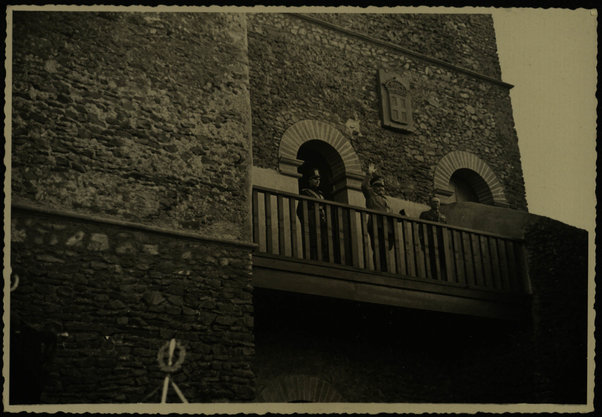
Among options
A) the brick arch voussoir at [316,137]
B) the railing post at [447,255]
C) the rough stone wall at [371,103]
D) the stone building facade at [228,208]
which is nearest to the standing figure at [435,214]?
the railing post at [447,255]

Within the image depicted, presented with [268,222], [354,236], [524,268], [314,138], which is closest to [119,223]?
[268,222]

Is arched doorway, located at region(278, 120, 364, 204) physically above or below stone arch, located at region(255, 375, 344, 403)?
above

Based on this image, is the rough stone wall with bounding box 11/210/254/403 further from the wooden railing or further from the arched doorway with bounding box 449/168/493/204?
the arched doorway with bounding box 449/168/493/204

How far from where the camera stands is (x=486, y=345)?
38.1ft

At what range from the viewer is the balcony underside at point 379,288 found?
9.51 meters

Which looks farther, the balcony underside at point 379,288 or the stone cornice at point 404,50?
the stone cornice at point 404,50

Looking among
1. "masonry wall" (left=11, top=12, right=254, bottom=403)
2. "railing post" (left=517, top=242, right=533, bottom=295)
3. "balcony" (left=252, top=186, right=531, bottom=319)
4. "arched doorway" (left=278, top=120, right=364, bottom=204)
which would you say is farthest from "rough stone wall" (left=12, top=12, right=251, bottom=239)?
"railing post" (left=517, top=242, right=533, bottom=295)

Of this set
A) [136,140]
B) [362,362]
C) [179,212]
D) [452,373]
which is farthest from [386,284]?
[136,140]

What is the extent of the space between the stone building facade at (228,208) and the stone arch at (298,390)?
2 cm

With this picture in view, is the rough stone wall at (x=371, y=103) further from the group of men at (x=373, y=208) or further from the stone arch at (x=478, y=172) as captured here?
the group of men at (x=373, y=208)

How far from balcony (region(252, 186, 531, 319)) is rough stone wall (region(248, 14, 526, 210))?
1616 mm

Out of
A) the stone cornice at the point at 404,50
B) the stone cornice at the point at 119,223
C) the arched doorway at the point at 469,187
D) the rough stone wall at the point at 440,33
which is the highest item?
the rough stone wall at the point at 440,33

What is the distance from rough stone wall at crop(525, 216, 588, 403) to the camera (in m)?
10.9

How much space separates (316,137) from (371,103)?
1386 mm
